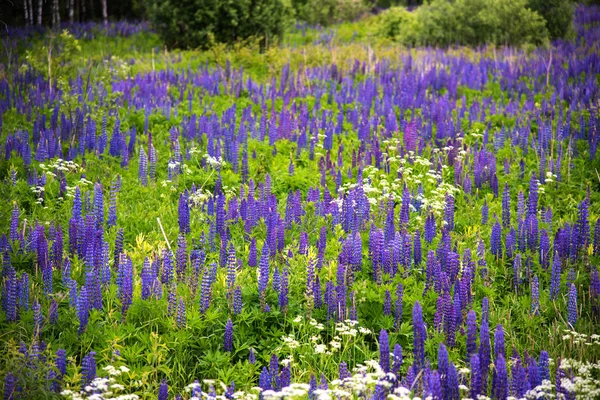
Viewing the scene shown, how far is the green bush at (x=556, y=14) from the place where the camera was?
18.1m

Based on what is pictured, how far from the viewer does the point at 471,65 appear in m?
14.0

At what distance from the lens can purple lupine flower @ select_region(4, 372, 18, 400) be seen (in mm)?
3736

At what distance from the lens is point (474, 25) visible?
18.7 metres

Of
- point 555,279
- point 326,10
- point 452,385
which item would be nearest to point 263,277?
point 452,385

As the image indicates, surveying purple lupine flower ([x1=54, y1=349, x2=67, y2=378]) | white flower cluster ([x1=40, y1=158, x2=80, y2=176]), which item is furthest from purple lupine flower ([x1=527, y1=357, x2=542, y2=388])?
white flower cluster ([x1=40, y1=158, x2=80, y2=176])

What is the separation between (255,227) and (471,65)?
9.33 m

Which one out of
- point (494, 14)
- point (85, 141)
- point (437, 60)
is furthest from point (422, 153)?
point (494, 14)

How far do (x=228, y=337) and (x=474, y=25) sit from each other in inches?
645

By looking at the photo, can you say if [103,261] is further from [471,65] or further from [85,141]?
[471,65]

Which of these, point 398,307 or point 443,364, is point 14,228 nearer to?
point 398,307

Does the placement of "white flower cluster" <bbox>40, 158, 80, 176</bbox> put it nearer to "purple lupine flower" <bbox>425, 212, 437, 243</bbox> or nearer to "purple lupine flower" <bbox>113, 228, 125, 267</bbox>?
"purple lupine flower" <bbox>113, 228, 125, 267</bbox>

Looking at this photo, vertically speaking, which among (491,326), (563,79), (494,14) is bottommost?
(491,326)

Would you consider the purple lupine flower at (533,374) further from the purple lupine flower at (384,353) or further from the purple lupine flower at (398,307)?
the purple lupine flower at (398,307)

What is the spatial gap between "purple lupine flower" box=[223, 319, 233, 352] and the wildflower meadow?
0.7 inches
